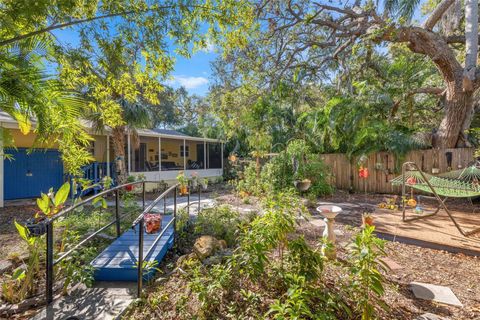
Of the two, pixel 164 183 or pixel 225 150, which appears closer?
pixel 164 183

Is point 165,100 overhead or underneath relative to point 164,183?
overhead

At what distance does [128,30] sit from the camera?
3238 mm

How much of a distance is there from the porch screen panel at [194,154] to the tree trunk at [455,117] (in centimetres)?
1025

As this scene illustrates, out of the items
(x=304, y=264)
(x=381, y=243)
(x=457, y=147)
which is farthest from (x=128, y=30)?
(x=457, y=147)

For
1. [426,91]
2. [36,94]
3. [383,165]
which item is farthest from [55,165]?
[426,91]

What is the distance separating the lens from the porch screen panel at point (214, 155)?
1377 centimetres

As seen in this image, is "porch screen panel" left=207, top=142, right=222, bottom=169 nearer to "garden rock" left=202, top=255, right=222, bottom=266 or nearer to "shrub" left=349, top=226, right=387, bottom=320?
"garden rock" left=202, top=255, right=222, bottom=266

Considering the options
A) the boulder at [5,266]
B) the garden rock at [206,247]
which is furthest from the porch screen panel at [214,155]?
the boulder at [5,266]

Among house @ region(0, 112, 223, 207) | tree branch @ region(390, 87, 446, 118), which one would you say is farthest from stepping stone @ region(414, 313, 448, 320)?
tree branch @ region(390, 87, 446, 118)

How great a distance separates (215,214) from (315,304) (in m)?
2.79

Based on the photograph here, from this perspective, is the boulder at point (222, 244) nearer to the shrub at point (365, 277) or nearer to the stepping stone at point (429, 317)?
the shrub at point (365, 277)

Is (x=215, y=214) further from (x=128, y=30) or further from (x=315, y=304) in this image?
(x=128, y=30)

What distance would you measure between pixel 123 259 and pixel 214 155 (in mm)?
11247

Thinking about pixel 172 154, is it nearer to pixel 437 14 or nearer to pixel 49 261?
pixel 49 261
